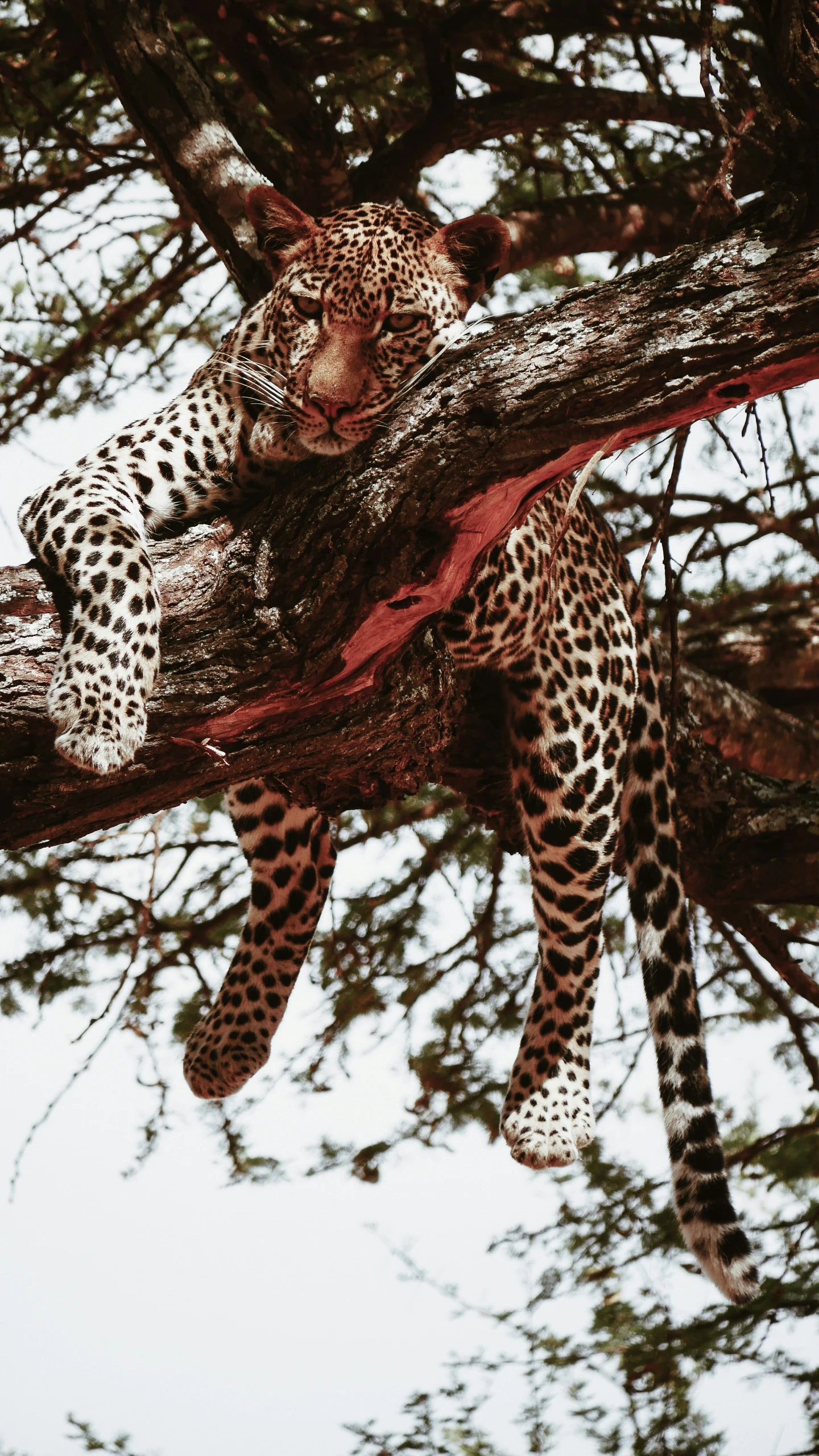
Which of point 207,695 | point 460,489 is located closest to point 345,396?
point 460,489

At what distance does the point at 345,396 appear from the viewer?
3723mm

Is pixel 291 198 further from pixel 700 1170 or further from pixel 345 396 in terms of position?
pixel 700 1170

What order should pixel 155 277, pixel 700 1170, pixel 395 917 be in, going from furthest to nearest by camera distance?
pixel 155 277 < pixel 395 917 < pixel 700 1170

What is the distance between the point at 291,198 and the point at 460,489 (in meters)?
3.08

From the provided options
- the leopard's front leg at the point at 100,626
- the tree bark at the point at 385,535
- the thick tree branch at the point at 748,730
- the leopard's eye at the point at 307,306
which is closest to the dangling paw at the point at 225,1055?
the tree bark at the point at 385,535

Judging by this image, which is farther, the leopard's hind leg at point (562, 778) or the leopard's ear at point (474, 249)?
the leopard's hind leg at point (562, 778)

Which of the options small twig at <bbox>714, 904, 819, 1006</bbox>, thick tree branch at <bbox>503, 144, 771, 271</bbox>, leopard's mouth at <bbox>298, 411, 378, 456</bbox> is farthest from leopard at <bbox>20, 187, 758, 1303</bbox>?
thick tree branch at <bbox>503, 144, 771, 271</bbox>

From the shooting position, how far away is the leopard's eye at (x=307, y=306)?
13.5 ft

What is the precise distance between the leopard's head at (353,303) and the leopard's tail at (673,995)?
49.9 inches

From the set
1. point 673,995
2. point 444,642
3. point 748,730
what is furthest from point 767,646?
point 444,642

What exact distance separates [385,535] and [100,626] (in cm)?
65

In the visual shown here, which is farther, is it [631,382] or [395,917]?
[395,917]

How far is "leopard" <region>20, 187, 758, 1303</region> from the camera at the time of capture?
135 inches

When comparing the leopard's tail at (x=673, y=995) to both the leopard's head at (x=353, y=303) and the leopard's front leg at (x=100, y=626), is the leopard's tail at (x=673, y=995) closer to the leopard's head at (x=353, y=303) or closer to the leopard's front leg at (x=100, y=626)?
the leopard's head at (x=353, y=303)
